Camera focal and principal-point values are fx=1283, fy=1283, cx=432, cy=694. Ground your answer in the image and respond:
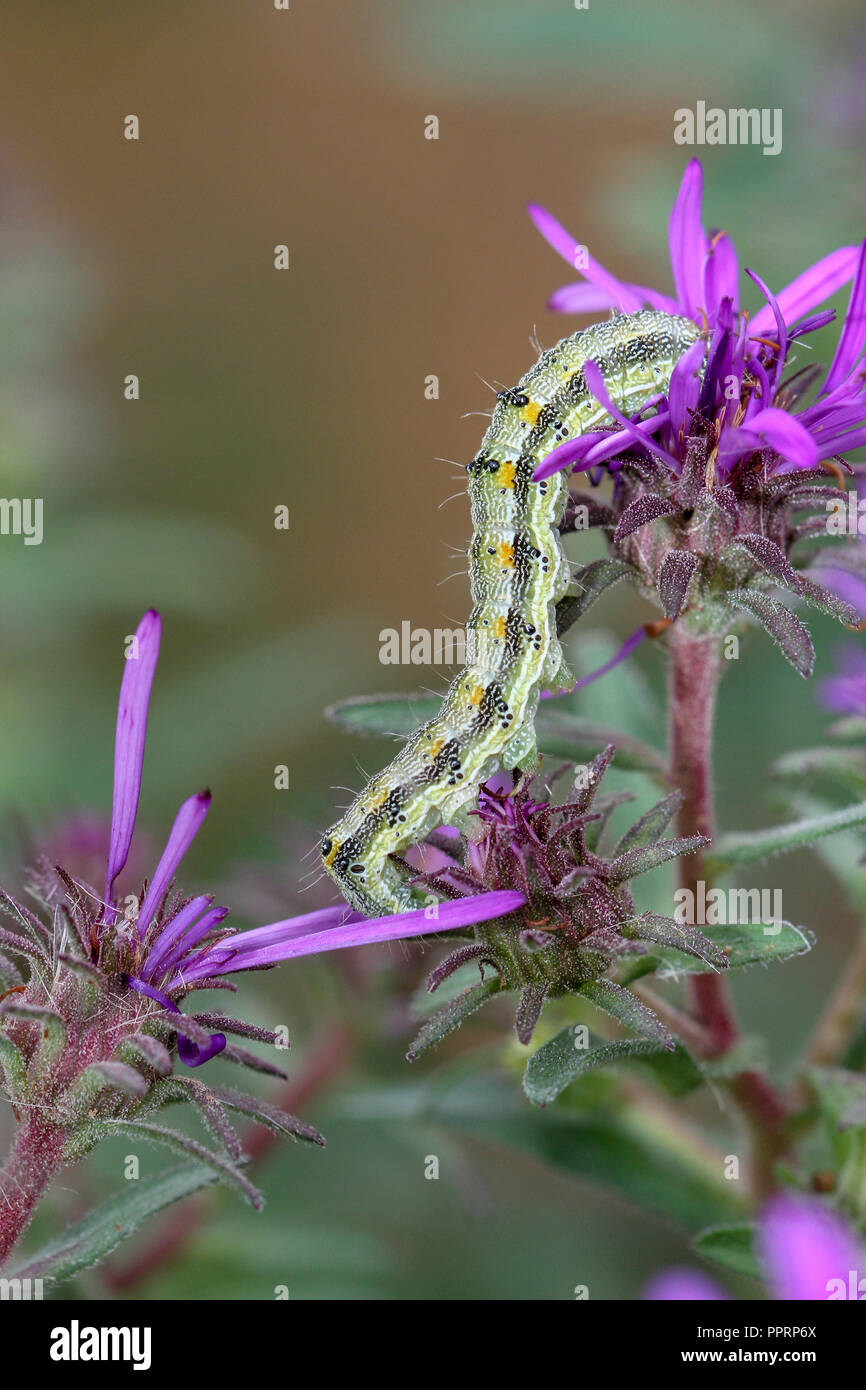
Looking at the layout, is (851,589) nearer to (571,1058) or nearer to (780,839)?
(780,839)

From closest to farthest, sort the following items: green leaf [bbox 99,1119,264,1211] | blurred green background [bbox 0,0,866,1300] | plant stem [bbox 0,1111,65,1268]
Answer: green leaf [bbox 99,1119,264,1211] → plant stem [bbox 0,1111,65,1268] → blurred green background [bbox 0,0,866,1300]

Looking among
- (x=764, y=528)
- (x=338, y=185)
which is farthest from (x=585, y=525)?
(x=338, y=185)

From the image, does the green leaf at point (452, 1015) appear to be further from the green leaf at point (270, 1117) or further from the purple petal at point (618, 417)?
the purple petal at point (618, 417)

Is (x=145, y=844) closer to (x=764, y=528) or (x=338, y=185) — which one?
(x=764, y=528)

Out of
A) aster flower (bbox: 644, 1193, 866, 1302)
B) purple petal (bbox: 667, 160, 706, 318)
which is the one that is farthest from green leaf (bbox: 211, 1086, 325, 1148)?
purple petal (bbox: 667, 160, 706, 318)

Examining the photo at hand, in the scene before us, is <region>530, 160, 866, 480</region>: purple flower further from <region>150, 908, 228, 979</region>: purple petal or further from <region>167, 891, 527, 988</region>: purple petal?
<region>150, 908, 228, 979</region>: purple petal

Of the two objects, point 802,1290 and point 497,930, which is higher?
point 497,930

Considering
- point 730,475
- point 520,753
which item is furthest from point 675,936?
point 730,475
